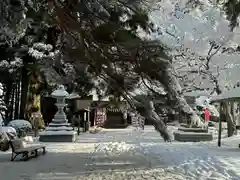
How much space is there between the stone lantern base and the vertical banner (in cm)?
1592

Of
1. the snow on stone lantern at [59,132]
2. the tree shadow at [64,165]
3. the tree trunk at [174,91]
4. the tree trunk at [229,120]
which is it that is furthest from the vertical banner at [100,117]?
the tree trunk at [174,91]

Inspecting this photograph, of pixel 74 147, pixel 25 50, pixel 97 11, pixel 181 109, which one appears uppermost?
pixel 25 50

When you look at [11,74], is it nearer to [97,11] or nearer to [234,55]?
[234,55]

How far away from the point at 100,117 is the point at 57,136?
18.0 meters

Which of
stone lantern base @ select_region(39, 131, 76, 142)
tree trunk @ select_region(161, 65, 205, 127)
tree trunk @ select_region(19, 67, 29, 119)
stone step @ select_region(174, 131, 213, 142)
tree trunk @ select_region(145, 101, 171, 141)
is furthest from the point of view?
tree trunk @ select_region(19, 67, 29, 119)

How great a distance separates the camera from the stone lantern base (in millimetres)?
21797

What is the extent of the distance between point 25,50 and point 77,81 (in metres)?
12.1

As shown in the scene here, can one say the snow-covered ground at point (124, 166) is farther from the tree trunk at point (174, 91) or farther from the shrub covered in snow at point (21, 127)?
the shrub covered in snow at point (21, 127)

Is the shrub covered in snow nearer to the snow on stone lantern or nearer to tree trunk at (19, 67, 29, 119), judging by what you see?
the snow on stone lantern

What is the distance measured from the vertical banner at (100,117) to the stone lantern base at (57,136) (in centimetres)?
1592

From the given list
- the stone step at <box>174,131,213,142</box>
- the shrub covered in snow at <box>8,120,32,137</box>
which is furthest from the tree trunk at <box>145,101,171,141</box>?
the shrub covered in snow at <box>8,120,32,137</box>

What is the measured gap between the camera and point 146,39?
8820 millimetres

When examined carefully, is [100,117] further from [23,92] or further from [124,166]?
[124,166]

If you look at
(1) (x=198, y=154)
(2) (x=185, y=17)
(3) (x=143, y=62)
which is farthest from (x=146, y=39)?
(2) (x=185, y=17)
